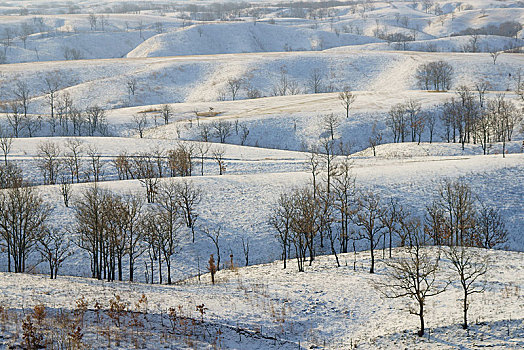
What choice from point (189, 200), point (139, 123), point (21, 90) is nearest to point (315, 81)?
point (139, 123)

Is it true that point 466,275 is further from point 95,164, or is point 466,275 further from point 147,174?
point 95,164

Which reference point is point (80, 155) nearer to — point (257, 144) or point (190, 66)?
point (257, 144)

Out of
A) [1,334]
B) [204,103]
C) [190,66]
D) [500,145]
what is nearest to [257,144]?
[204,103]

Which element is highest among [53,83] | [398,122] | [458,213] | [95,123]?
[53,83]

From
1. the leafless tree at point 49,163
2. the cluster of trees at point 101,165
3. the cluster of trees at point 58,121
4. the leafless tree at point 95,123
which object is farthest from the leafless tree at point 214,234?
the leafless tree at point 95,123

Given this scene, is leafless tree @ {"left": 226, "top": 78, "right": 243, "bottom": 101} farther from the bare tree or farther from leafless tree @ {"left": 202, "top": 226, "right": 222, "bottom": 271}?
the bare tree

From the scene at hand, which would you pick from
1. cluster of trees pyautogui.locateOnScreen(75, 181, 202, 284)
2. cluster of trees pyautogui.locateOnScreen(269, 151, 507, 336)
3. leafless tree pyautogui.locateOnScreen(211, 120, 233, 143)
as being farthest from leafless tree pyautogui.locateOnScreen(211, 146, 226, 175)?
cluster of trees pyautogui.locateOnScreen(269, 151, 507, 336)
